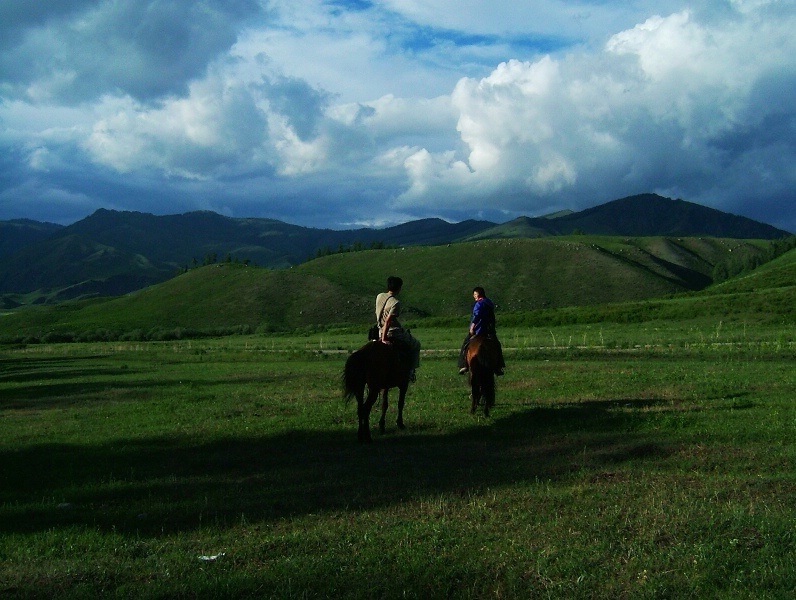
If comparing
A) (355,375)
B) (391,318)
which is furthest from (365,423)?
(391,318)

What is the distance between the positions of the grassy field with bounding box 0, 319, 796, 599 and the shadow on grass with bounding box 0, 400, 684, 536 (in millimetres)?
58

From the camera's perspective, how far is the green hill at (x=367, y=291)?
6038 inches

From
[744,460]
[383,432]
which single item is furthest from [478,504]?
[383,432]

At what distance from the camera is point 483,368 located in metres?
17.5

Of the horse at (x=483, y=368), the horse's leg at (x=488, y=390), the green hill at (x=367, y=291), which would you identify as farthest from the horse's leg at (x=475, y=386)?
the green hill at (x=367, y=291)

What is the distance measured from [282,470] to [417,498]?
313cm

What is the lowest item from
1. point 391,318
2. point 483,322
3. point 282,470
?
point 282,470

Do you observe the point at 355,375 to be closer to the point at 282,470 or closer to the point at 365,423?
the point at 365,423

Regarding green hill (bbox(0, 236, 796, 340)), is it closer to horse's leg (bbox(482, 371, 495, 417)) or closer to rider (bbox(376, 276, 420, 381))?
horse's leg (bbox(482, 371, 495, 417))

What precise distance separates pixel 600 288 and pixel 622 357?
424ft

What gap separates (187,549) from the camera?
26.0 feet

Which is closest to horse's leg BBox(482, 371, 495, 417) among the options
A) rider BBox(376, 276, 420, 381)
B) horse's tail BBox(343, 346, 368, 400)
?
rider BBox(376, 276, 420, 381)

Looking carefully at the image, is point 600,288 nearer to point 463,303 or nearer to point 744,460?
point 463,303

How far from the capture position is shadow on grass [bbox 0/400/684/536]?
9.55m
